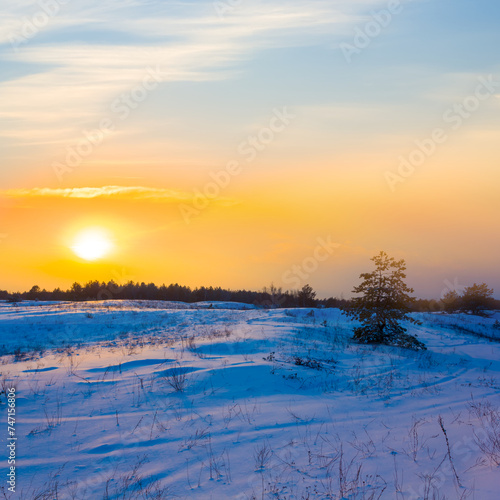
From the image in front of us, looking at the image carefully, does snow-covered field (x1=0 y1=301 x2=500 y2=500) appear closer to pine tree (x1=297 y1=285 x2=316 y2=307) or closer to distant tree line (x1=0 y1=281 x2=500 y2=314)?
distant tree line (x1=0 y1=281 x2=500 y2=314)

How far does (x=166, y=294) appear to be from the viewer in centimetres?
6631

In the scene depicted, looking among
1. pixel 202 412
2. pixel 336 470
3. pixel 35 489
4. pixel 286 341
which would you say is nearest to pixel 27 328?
pixel 286 341

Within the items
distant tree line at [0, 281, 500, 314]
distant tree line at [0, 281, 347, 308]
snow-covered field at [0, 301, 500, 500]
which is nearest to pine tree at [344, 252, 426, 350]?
snow-covered field at [0, 301, 500, 500]

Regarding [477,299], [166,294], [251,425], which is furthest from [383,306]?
[166,294]

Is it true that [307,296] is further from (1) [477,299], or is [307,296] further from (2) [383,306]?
(2) [383,306]

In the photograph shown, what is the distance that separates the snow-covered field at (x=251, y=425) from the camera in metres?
4.11

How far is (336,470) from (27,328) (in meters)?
18.2

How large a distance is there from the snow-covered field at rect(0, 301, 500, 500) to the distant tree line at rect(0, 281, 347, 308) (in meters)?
31.7

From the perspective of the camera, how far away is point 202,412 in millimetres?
6293

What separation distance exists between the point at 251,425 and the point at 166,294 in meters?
62.3

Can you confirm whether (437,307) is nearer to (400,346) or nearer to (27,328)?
(400,346)

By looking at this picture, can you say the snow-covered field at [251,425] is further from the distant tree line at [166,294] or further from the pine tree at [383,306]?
the distant tree line at [166,294]

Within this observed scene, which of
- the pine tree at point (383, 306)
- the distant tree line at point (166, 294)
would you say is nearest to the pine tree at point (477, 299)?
the distant tree line at point (166, 294)

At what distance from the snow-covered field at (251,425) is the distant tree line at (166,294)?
31689mm
